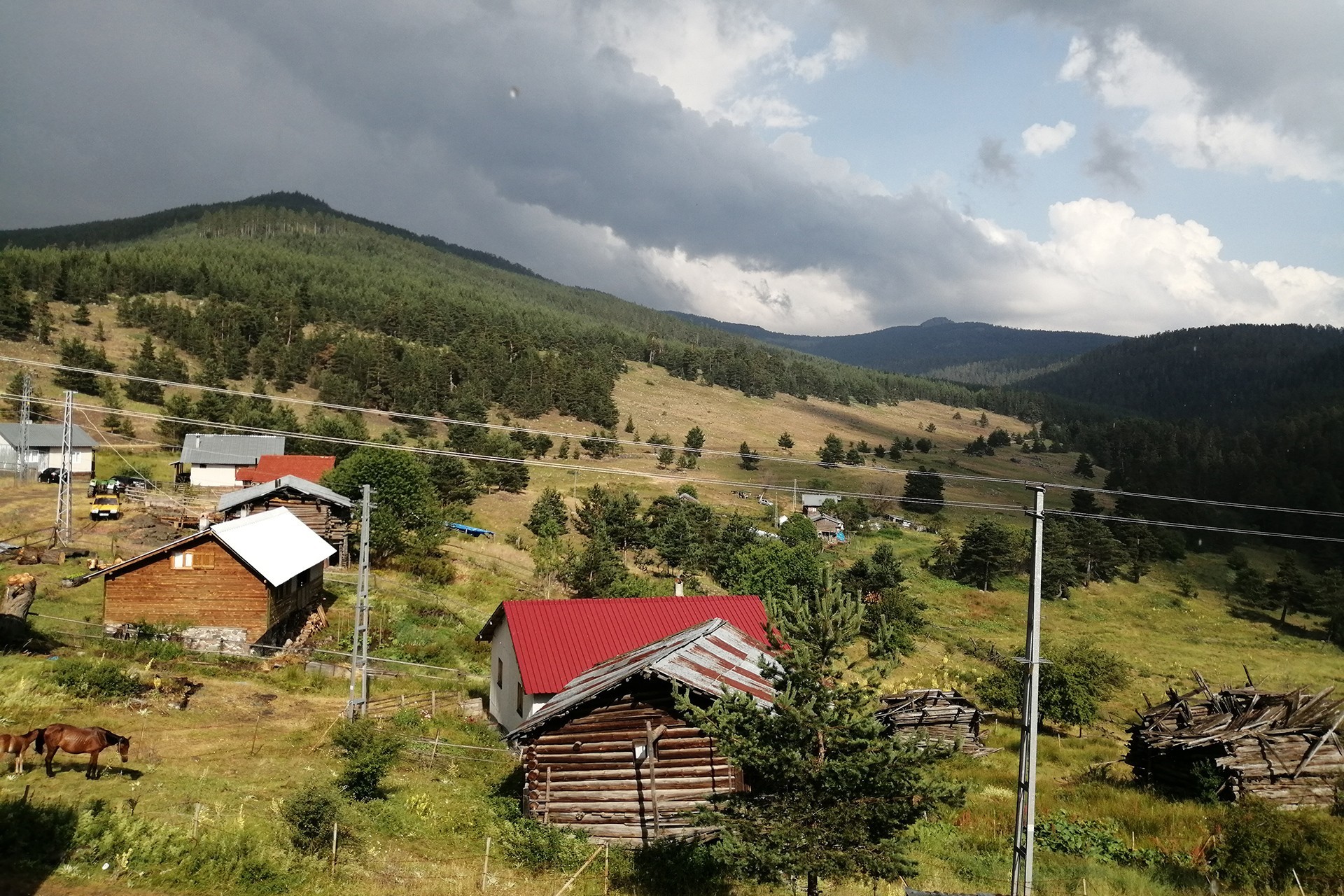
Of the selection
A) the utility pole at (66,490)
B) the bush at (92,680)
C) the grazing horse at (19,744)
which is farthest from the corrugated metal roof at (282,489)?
the grazing horse at (19,744)

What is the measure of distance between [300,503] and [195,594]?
21340 millimetres

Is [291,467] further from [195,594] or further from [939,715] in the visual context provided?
[939,715]

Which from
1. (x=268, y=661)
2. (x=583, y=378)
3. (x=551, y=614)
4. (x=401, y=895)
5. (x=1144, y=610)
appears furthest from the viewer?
(x=583, y=378)

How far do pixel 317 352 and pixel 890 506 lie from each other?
107 m

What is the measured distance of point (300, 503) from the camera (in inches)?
2255

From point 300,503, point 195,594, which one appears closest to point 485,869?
point 195,594

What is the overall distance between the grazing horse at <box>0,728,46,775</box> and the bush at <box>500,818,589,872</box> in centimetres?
1118

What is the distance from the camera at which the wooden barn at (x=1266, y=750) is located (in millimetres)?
24578

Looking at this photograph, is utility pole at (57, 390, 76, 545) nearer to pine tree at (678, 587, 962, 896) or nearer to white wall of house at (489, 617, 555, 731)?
white wall of house at (489, 617, 555, 731)

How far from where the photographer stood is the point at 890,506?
398 ft

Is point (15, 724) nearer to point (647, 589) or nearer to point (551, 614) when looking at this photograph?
point (551, 614)

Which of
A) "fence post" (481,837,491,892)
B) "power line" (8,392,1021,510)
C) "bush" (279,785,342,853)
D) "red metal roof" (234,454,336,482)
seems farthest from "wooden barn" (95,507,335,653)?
"red metal roof" (234,454,336,482)

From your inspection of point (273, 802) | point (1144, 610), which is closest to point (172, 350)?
point (273, 802)

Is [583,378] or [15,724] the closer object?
[15,724]
